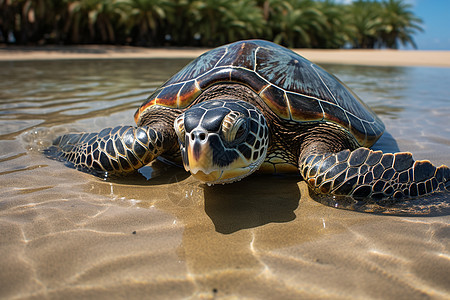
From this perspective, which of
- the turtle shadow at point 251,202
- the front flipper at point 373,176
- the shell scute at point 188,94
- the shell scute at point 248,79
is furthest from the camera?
the shell scute at point 188,94

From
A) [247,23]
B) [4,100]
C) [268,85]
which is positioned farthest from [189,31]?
[268,85]

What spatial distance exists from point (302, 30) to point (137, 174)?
31632 millimetres

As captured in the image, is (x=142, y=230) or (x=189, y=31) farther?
(x=189, y=31)

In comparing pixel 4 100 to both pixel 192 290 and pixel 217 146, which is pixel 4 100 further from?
pixel 192 290

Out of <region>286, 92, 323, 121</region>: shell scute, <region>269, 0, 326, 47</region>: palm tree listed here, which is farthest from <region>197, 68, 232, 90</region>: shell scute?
<region>269, 0, 326, 47</region>: palm tree

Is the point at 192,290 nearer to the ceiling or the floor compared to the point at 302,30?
nearer to the floor

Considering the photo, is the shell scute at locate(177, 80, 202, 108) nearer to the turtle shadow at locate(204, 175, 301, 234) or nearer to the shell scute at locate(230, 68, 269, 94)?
the shell scute at locate(230, 68, 269, 94)

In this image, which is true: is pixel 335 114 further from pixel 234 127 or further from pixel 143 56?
pixel 143 56

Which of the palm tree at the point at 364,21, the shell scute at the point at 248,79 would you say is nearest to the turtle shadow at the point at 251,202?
the shell scute at the point at 248,79

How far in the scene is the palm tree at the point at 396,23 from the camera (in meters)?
39.2

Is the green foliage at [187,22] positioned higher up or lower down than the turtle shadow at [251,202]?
higher up

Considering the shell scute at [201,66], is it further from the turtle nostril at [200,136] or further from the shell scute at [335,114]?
the turtle nostril at [200,136]

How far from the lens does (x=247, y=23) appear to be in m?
29.5

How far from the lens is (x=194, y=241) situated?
1.75m
